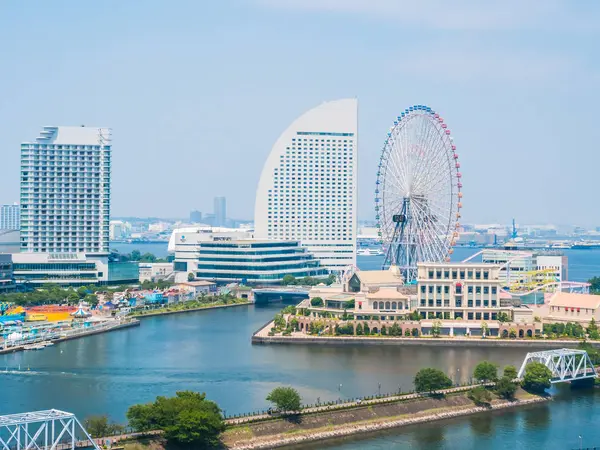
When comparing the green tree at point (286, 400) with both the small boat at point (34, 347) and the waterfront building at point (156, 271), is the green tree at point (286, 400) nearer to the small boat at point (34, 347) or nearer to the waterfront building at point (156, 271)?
the small boat at point (34, 347)

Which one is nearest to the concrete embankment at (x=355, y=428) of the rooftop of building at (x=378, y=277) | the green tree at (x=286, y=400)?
the green tree at (x=286, y=400)

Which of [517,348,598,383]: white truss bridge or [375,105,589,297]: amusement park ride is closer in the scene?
[517,348,598,383]: white truss bridge

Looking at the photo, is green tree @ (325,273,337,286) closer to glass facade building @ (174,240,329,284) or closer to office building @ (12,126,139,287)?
glass facade building @ (174,240,329,284)

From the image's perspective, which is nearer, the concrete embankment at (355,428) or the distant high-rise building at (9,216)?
the concrete embankment at (355,428)

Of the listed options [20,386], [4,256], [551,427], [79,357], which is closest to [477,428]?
[551,427]

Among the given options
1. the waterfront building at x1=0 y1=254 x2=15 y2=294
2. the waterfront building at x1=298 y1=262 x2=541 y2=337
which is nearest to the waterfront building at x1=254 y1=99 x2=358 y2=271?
the waterfront building at x1=0 y1=254 x2=15 y2=294

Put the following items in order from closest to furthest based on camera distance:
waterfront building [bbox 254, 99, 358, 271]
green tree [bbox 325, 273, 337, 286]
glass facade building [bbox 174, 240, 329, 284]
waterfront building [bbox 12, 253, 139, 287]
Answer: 1. waterfront building [bbox 12, 253, 139, 287]
2. green tree [bbox 325, 273, 337, 286]
3. glass facade building [bbox 174, 240, 329, 284]
4. waterfront building [bbox 254, 99, 358, 271]
